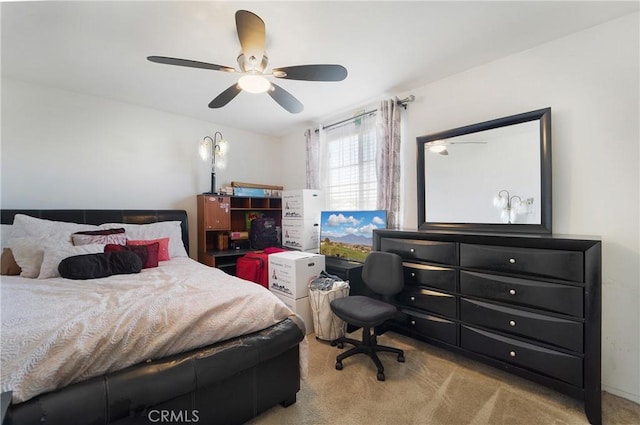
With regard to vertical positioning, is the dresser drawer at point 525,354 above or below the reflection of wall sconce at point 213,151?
below

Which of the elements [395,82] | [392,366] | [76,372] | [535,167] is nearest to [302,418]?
[392,366]

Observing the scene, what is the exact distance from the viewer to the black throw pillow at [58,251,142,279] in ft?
6.61

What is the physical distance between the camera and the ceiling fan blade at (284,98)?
2099 millimetres

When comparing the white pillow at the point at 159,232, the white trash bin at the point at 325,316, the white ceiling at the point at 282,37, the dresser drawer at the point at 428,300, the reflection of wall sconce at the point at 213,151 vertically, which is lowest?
the white trash bin at the point at 325,316

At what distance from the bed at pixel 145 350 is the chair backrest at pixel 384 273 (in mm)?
943

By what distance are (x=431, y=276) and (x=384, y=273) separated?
0.39 metres

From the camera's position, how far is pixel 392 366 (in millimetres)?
2115

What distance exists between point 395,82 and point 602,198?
1.94 m

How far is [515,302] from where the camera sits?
1821 mm

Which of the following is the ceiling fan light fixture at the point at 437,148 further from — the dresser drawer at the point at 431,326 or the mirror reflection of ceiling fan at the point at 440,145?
the dresser drawer at the point at 431,326

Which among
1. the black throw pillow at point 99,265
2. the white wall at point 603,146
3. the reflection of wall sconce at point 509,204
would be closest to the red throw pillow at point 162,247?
the black throw pillow at point 99,265

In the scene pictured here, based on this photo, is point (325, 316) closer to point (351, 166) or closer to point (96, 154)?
point (351, 166)

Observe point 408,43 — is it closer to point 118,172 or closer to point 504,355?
point 504,355

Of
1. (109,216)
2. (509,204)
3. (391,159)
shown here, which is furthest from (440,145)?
(109,216)
